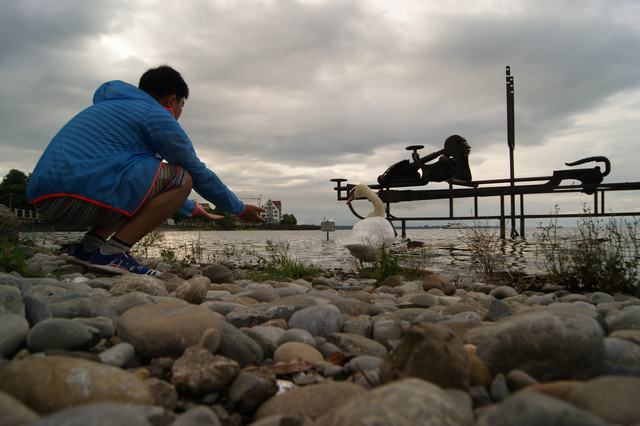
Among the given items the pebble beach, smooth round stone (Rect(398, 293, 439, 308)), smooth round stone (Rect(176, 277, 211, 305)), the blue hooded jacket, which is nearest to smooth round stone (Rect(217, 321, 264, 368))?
the pebble beach

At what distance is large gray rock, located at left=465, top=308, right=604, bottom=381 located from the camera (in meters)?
1.62

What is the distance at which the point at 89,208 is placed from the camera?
13.9 feet

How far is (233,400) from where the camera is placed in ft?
5.30

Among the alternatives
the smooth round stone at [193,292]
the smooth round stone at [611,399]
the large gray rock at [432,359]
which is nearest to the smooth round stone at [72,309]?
the smooth round stone at [193,292]

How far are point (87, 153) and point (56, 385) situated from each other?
322 cm

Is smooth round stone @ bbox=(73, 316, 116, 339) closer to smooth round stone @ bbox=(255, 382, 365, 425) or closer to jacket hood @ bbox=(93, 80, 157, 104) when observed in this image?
smooth round stone @ bbox=(255, 382, 365, 425)

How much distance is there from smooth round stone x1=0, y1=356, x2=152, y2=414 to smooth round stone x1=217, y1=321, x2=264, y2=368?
52 centimetres

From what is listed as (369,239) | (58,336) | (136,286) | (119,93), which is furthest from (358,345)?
(369,239)

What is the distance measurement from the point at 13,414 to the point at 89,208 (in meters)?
3.44

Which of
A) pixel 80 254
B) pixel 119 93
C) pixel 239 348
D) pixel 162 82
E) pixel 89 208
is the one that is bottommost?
pixel 239 348

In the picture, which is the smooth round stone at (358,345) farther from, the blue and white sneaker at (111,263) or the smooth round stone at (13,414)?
the blue and white sneaker at (111,263)

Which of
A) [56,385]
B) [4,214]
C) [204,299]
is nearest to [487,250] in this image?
[204,299]

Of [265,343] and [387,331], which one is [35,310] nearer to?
[265,343]

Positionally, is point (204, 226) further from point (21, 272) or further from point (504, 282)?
point (504, 282)
